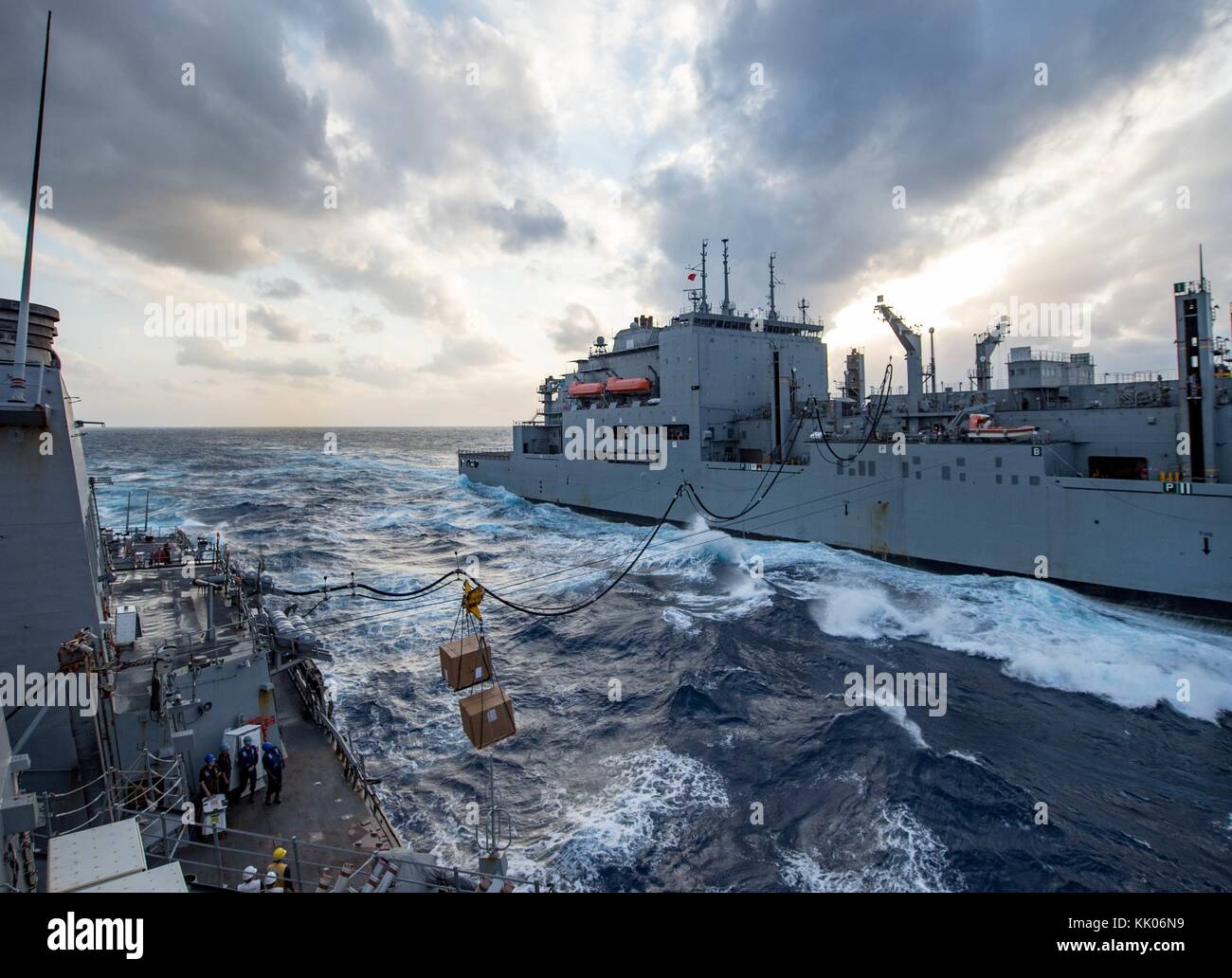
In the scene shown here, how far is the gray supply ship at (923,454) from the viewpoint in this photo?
18.0 m

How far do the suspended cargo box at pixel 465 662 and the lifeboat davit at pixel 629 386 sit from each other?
3020 cm

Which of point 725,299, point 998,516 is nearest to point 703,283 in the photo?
point 725,299

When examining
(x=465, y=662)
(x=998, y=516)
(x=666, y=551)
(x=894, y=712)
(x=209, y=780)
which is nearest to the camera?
(x=465, y=662)

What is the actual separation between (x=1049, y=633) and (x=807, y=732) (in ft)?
29.7

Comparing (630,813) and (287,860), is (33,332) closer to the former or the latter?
(287,860)

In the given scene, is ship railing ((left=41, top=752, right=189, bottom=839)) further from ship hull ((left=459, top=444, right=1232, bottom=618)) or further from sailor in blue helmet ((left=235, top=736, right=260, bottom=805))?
ship hull ((left=459, top=444, right=1232, bottom=618))

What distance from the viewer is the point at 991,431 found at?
→ 21000mm

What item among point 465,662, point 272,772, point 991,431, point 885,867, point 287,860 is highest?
point 991,431

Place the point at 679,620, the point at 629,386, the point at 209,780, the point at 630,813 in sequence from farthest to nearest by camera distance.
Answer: the point at 629,386 < the point at 679,620 < the point at 630,813 < the point at 209,780

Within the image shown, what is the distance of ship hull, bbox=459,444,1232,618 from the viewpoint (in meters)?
17.1

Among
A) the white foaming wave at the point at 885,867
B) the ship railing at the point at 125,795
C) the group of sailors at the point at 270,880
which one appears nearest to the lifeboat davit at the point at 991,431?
the white foaming wave at the point at 885,867

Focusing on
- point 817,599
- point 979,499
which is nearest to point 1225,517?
point 979,499

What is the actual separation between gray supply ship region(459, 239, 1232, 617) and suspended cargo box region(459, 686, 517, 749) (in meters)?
19.2
